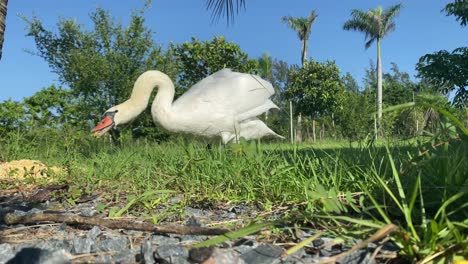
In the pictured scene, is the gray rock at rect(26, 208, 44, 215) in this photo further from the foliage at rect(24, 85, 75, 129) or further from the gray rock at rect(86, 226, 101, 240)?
the foliage at rect(24, 85, 75, 129)

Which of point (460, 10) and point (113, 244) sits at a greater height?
point (460, 10)

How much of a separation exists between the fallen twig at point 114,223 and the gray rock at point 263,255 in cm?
17

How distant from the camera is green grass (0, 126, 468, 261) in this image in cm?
133

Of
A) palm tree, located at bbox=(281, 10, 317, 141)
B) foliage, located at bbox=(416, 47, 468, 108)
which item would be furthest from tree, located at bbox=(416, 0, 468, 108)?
palm tree, located at bbox=(281, 10, 317, 141)

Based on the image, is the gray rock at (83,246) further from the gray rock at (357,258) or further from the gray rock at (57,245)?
the gray rock at (357,258)

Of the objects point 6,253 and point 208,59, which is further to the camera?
point 208,59

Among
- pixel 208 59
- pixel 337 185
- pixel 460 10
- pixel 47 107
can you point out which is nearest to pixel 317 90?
pixel 208 59

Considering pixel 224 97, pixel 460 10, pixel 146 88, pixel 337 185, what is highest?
pixel 460 10

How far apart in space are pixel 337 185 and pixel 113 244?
1.06 metres

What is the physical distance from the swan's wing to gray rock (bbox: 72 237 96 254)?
4531 mm

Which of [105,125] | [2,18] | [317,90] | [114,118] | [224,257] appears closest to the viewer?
[224,257]

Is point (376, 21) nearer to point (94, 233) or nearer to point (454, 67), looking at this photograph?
point (454, 67)

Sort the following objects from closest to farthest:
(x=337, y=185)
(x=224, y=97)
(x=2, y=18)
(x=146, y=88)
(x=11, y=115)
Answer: (x=337, y=185), (x=2, y=18), (x=224, y=97), (x=146, y=88), (x=11, y=115)

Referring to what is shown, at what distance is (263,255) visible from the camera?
1.25 meters
